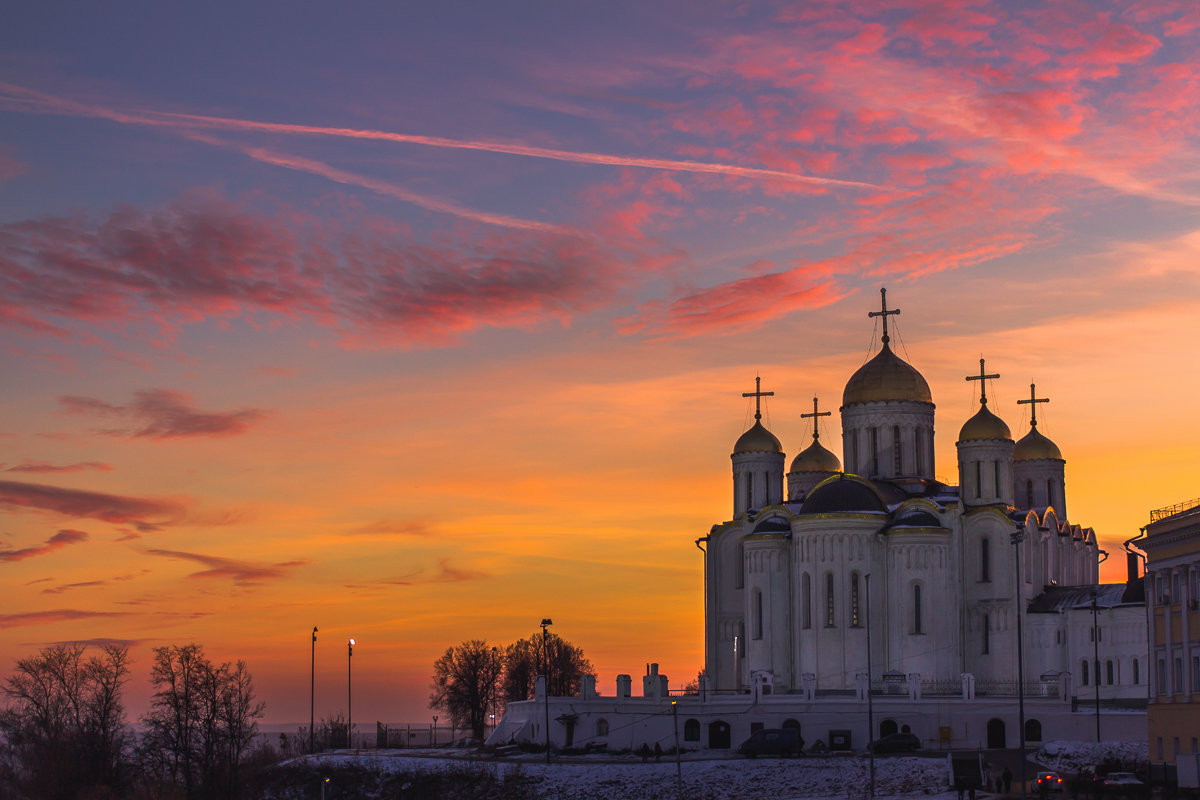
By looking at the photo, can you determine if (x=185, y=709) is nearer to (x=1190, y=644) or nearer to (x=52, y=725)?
(x=52, y=725)

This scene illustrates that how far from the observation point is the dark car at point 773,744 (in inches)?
2386

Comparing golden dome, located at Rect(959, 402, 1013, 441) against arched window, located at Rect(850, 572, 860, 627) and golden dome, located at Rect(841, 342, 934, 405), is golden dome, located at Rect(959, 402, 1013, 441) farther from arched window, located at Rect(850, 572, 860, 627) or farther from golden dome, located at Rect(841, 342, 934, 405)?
arched window, located at Rect(850, 572, 860, 627)

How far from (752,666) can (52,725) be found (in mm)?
35029

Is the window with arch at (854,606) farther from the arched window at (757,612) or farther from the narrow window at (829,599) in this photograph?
the arched window at (757,612)

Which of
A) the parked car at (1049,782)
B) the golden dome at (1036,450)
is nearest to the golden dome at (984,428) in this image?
the golden dome at (1036,450)

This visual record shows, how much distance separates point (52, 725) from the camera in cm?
7775

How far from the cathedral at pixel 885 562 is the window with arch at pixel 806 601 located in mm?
47

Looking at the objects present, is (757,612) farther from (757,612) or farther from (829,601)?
(829,601)

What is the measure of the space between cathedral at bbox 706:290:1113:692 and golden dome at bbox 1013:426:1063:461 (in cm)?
709

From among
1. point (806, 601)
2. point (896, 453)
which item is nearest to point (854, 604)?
point (806, 601)

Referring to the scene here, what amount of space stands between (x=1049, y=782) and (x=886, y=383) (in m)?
33.9

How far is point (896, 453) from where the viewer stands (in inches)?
3123

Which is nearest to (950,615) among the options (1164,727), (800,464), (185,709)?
(800,464)

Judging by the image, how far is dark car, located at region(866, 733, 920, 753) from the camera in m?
60.3
